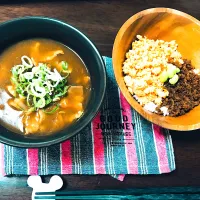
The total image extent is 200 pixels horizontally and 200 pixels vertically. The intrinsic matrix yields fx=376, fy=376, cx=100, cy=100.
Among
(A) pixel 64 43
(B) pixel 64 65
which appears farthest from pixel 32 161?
(A) pixel 64 43

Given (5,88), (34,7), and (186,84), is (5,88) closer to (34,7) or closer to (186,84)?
(34,7)

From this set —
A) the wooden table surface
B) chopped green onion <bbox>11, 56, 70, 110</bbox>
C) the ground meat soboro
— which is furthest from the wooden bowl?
chopped green onion <bbox>11, 56, 70, 110</bbox>

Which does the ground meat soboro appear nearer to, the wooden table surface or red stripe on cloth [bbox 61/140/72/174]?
the wooden table surface

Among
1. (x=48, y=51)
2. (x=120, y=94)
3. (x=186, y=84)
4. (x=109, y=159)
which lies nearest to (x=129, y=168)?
(x=109, y=159)

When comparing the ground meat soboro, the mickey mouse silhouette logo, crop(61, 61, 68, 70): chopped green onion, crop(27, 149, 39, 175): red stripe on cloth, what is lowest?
the mickey mouse silhouette logo

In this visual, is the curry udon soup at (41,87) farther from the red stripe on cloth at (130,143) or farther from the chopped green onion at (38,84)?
the red stripe on cloth at (130,143)
